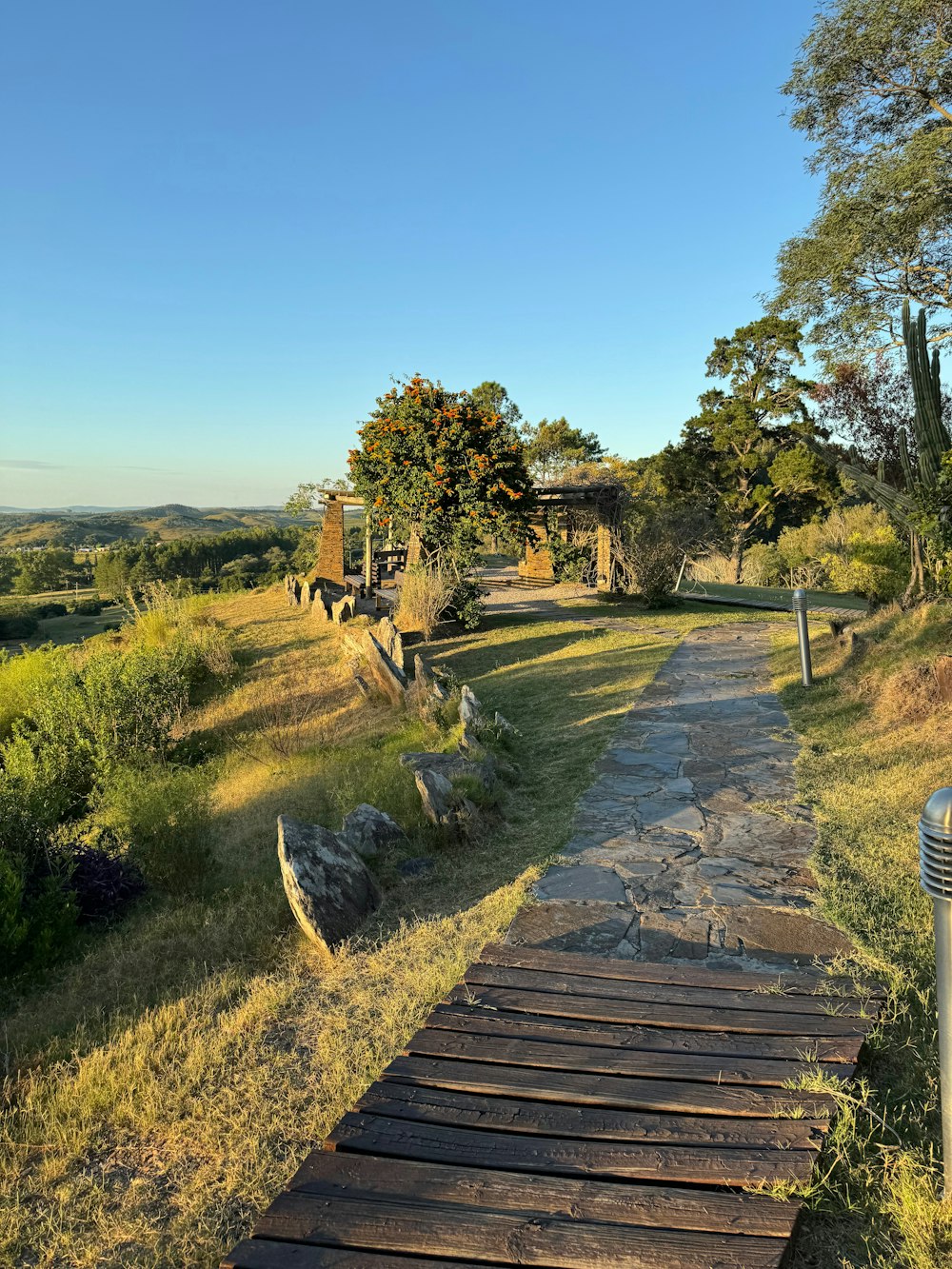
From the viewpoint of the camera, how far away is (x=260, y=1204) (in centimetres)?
208

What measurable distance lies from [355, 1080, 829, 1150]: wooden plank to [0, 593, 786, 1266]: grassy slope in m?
0.46

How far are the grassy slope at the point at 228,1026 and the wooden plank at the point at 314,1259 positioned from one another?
43 cm

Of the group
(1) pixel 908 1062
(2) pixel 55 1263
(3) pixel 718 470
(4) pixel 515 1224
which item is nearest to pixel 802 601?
(1) pixel 908 1062

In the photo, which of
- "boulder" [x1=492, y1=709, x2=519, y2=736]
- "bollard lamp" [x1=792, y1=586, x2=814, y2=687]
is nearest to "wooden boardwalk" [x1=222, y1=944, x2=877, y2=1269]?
"boulder" [x1=492, y1=709, x2=519, y2=736]

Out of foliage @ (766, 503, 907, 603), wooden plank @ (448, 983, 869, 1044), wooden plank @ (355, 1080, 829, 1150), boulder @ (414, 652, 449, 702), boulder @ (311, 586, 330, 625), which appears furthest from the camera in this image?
boulder @ (311, 586, 330, 625)

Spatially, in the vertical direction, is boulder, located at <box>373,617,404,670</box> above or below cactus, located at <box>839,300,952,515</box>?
below

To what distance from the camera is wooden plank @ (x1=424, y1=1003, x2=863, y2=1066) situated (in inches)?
88.9

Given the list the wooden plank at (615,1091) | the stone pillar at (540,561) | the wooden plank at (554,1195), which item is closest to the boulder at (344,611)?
the stone pillar at (540,561)

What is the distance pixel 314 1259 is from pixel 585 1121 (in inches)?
30.2

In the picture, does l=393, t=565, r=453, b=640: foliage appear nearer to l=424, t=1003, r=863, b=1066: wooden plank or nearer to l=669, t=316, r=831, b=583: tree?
l=424, t=1003, r=863, b=1066: wooden plank

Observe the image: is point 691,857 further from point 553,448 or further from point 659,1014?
point 553,448

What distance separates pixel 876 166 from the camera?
11117mm

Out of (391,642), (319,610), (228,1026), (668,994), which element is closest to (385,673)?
(391,642)

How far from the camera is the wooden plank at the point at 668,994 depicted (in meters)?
2.49
